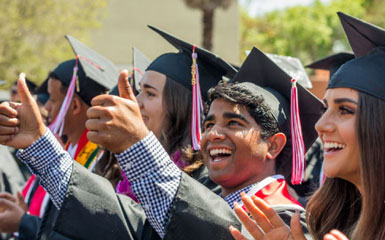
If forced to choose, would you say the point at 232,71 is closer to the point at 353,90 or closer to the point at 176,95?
the point at 176,95

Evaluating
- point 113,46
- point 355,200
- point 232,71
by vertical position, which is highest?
point 232,71

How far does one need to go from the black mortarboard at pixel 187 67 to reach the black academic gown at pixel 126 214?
1115mm

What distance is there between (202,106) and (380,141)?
162 centimetres

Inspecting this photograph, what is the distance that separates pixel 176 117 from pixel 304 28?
1101 inches

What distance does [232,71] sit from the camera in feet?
11.9

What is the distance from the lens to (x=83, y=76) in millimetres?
5027

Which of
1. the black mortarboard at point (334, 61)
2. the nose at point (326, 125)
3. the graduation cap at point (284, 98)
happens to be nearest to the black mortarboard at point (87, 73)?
the black mortarboard at point (334, 61)

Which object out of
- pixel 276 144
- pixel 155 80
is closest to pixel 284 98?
pixel 276 144

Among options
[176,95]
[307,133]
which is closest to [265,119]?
[307,133]

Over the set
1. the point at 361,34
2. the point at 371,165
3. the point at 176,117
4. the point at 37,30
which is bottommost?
the point at 37,30

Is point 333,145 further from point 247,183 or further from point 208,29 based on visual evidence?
point 208,29

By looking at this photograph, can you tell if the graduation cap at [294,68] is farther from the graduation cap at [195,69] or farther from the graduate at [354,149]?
the graduate at [354,149]

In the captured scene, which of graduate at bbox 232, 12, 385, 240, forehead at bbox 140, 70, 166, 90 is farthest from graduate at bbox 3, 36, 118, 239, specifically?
graduate at bbox 232, 12, 385, 240

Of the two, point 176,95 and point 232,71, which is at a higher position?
point 232,71
